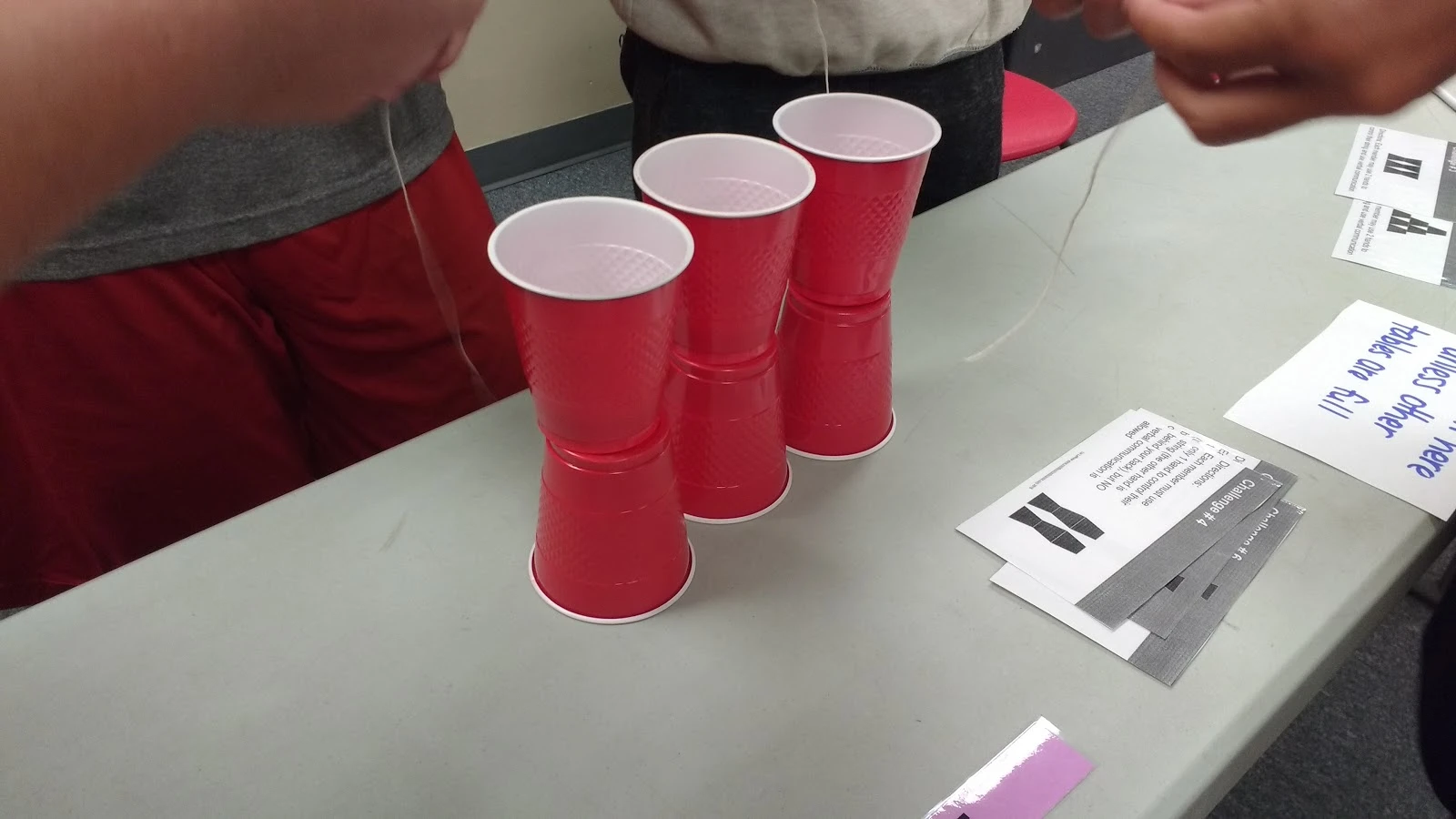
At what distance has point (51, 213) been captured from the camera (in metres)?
0.34

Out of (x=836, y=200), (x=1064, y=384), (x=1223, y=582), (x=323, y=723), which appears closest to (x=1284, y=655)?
(x=1223, y=582)

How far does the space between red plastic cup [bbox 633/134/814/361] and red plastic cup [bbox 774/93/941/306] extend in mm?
25

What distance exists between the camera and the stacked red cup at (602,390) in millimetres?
427

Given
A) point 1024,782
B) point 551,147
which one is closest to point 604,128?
point 551,147

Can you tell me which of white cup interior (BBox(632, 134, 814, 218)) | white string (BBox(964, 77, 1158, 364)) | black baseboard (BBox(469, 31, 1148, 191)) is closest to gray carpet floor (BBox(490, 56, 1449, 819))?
white string (BBox(964, 77, 1158, 364))

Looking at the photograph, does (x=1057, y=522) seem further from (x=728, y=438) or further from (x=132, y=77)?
(x=132, y=77)

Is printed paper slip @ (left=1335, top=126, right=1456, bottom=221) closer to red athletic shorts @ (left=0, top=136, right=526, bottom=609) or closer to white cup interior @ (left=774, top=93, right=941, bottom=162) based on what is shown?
white cup interior @ (left=774, top=93, right=941, bottom=162)

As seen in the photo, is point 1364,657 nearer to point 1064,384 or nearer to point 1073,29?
point 1064,384

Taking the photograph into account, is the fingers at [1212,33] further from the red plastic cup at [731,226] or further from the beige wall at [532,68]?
the beige wall at [532,68]

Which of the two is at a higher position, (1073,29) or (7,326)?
(7,326)

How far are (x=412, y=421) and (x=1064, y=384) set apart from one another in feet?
1.99

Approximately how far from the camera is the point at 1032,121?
139 centimetres

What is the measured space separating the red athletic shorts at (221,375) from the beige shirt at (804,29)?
243 millimetres

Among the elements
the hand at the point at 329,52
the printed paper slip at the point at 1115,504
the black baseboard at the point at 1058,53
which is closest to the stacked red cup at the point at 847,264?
the printed paper slip at the point at 1115,504
